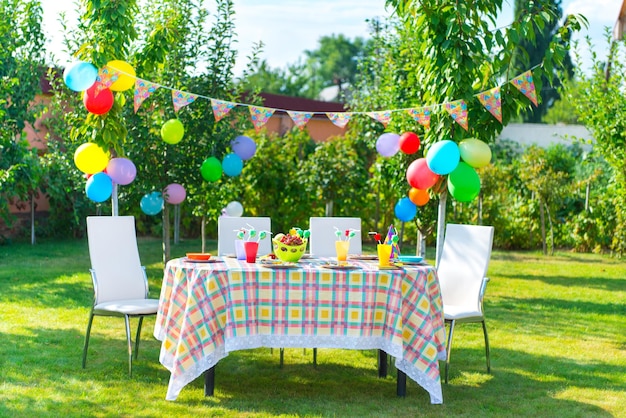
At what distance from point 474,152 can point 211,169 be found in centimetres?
299

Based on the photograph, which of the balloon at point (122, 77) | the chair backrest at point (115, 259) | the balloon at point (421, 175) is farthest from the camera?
the balloon at point (421, 175)

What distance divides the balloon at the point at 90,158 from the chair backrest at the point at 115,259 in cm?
150

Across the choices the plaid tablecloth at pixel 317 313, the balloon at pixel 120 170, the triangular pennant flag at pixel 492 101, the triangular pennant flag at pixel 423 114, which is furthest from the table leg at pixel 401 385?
the balloon at pixel 120 170

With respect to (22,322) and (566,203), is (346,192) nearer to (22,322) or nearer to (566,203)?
(566,203)

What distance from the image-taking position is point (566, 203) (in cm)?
1250

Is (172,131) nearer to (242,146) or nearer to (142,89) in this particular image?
(142,89)

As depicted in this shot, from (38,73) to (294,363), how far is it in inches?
296

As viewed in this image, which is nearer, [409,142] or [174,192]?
[409,142]

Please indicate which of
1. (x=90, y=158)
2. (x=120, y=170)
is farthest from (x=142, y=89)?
(x=120, y=170)

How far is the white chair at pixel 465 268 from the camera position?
490 cm

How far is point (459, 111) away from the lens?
237 inches

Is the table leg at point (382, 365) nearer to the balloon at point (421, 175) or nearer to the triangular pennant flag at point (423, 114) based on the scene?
the balloon at point (421, 175)

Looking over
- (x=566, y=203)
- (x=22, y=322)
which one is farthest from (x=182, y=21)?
(x=566, y=203)

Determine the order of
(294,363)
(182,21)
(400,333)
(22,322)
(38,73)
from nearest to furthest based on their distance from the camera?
(400,333) < (294,363) < (22,322) < (182,21) < (38,73)
